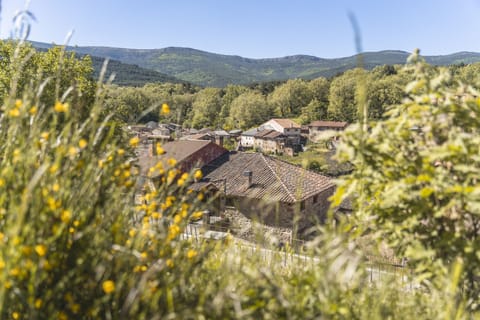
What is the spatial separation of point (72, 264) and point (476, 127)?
2.23m

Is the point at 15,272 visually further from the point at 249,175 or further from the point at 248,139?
the point at 248,139

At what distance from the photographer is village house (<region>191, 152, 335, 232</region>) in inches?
781

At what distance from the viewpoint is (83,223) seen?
1.87 m

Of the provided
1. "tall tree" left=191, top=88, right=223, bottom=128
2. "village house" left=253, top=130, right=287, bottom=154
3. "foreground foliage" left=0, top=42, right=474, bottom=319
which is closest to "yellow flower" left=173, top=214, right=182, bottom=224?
"foreground foliage" left=0, top=42, right=474, bottom=319

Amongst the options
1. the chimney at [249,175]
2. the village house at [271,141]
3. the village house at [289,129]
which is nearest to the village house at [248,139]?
the village house at [271,141]

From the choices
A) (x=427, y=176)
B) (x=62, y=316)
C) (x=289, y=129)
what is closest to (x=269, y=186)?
(x=427, y=176)

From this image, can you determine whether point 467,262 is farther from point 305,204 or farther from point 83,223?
point 305,204

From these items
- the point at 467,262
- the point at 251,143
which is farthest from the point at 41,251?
the point at 251,143

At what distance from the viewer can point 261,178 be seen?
75.4ft

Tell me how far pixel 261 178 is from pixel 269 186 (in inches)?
51.8

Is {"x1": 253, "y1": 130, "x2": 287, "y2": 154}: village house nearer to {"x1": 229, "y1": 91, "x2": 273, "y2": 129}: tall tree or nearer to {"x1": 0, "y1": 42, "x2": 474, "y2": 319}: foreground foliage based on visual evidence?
{"x1": 229, "y1": 91, "x2": 273, "y2": 129}: tall tree

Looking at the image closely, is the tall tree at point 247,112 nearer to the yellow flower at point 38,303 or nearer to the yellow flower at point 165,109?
the yellow flower at point 165,109

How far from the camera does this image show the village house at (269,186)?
19844 mm

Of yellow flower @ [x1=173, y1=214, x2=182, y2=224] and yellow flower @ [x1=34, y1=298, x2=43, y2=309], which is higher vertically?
yellow flower @ [x1=173, y1=214, x2=182, y2=224]
